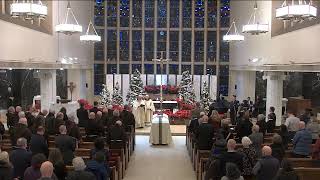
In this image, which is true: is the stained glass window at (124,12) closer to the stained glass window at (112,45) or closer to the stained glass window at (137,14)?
the stained glass window at (137,14)

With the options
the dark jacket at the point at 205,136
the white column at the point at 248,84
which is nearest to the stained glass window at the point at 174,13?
the white column at the point at 248,84

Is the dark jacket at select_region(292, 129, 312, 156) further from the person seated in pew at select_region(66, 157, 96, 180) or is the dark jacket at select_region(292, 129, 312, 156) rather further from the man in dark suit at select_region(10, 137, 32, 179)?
the man in dark suit at select_region(10, 137, 32, 179)

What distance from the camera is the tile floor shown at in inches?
478

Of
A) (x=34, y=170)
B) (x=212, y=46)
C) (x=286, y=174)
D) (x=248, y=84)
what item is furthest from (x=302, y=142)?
(x=212, y=46)

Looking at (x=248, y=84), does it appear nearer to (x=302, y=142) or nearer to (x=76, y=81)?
(x=76, y=81)

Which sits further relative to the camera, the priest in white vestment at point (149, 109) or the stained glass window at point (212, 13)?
the stained glass window at point (212, 13)

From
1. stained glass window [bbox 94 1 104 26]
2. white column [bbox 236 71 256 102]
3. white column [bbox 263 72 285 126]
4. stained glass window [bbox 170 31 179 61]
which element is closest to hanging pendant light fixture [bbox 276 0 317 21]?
white column [bbox 263 72 285 126]

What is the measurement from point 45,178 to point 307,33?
11730mm

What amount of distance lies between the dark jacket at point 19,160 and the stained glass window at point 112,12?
2322 cm

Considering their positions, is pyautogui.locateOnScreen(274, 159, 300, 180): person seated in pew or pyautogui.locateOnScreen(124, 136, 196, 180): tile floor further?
pyautogui.locateOnScreen(124, 136, 196, 180): tile floor

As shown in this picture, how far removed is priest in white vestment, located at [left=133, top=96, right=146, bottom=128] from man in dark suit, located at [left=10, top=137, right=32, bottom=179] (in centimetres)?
1260

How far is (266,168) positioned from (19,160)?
4.33m

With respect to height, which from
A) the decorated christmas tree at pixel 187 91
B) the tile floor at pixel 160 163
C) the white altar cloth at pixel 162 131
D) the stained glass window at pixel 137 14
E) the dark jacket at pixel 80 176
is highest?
the stained glass window at pixel 137 14

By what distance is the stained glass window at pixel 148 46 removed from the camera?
100 ft
